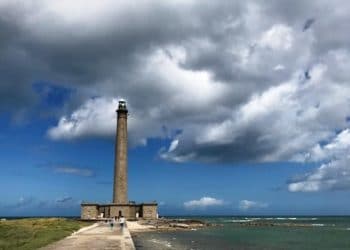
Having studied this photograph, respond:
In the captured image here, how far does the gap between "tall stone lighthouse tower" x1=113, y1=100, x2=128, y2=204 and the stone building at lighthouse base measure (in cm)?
119

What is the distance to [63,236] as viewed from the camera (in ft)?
114

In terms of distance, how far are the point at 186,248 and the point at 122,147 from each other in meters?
37.9

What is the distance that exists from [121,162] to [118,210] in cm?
707

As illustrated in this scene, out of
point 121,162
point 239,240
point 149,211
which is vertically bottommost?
point 239,240

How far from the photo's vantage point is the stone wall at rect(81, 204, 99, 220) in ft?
226

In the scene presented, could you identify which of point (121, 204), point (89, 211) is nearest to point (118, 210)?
point (121, 204)

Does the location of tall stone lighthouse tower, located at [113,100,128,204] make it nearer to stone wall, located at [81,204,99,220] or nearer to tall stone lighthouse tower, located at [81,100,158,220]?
tall stone lighthouse tower, located at [81,100,158,220]

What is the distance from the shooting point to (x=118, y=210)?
223 feet

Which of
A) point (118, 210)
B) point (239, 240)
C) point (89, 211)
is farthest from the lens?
point (89, 211)

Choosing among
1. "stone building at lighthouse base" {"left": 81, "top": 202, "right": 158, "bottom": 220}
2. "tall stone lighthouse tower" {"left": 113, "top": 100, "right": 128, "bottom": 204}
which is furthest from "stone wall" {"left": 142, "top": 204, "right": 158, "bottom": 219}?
"tall stone lighthouse tower" {"left": 113, "top": 100, "right": 128, "bottom": 204}

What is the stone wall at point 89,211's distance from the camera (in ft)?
226

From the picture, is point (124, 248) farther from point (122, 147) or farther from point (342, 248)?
point (122, 147)

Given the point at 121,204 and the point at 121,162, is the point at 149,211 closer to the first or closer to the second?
the point at 121,204

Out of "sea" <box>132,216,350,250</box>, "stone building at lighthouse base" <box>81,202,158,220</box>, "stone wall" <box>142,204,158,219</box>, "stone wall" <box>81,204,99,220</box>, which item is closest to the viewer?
"sea" <box>132,216,350,250</box>
